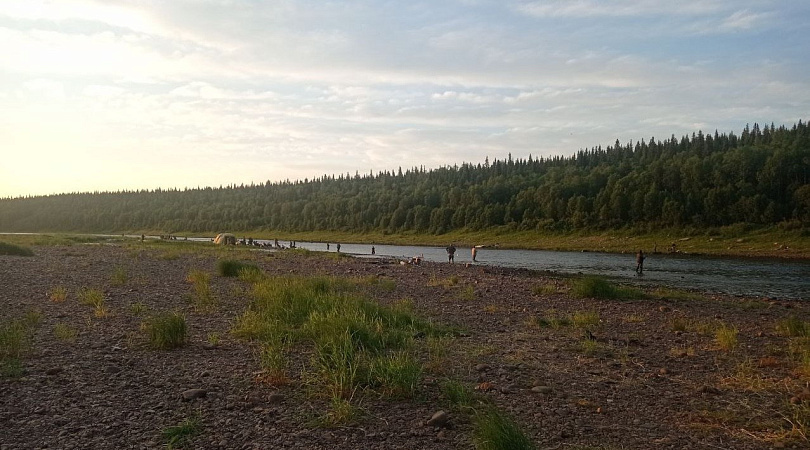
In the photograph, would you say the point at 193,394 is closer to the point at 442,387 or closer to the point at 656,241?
the point at 442,387

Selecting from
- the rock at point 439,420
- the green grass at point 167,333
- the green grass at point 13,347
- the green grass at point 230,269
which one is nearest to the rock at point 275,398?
the rock at point 439,420

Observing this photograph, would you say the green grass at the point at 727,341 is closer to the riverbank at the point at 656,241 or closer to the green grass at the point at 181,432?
the green grass at the point at 181,432

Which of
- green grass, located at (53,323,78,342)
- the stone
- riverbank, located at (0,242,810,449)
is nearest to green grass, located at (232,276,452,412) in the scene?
riverbank, located at (0,242,810,449)

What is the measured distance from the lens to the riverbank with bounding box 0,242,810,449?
7191 mm

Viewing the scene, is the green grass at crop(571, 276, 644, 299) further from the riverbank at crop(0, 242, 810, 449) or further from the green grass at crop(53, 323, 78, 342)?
the green grass at crop(53, 323, 78, 342)

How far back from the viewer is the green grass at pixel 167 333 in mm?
11305

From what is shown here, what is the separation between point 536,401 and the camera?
8695 mm

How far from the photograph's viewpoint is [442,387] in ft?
29.7

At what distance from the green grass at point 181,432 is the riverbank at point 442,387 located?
0.04 metres

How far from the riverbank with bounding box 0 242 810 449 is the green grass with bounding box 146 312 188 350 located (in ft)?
0.66

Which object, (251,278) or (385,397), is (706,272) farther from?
(385,397)

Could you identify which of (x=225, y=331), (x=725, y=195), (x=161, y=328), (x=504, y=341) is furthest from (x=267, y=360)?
(x=725, y=195)

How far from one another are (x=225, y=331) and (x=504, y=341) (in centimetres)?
679

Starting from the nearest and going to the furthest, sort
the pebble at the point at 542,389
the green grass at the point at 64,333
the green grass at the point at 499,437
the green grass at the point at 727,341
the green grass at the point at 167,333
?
1. the green grass at the point at 499,437
2. the pebble at the point at 542,389
3. the green grass at the point at 167,333
4. the green grass at the point at 64,333
5. the green grass at the point at 727,341
